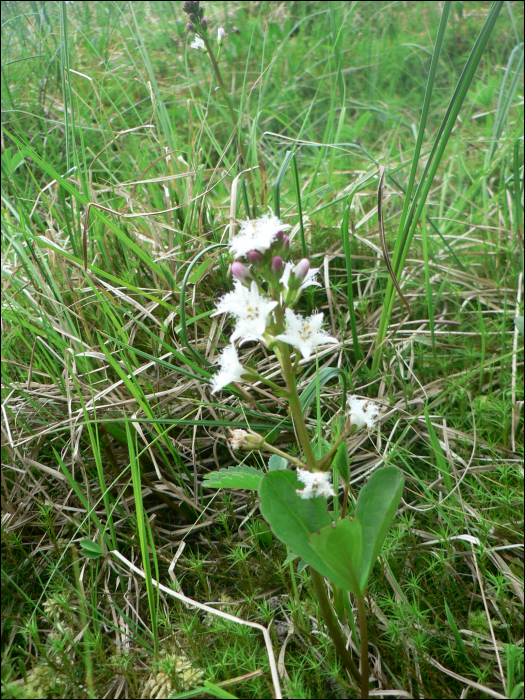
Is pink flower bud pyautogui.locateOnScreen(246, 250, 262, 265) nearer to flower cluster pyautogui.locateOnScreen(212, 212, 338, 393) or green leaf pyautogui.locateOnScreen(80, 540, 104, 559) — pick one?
flower cluster pyautogui.locateOnScreen(212, 212, 338, 393)

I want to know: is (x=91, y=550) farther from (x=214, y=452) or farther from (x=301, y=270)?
(x=301, y=270)

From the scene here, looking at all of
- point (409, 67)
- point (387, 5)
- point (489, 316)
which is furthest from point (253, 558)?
point (387, 5)

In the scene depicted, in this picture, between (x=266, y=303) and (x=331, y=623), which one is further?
(x=331, y=623)

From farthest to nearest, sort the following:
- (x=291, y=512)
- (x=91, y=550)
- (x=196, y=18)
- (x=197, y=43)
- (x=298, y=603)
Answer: (x=197, y=43), (x=196, y=18), (x=91, y=550), (x=298, y=603), (x=291, y=512)

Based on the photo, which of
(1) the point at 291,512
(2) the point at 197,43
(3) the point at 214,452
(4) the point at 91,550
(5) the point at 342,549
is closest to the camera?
(5) the point at 342,549

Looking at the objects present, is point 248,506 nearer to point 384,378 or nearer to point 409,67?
point 384,378

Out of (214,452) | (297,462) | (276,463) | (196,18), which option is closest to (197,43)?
(196,18)

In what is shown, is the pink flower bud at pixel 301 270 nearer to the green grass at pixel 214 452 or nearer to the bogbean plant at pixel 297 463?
the bogbean plant at pixel 297 463
